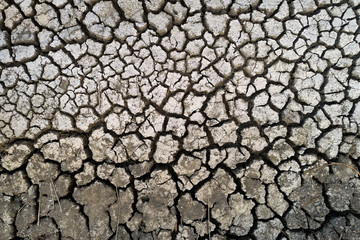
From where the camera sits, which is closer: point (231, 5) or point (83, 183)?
point (83, 183)

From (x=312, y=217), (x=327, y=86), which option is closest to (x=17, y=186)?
(x=312, y=217)

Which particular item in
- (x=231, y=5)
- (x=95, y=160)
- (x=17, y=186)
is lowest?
(x=17, y=186)

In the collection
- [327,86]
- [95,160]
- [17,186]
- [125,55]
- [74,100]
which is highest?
[327,86]

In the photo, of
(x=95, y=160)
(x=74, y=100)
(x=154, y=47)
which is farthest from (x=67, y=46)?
(x=95, y=160)

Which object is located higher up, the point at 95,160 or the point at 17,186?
the point at 95,160

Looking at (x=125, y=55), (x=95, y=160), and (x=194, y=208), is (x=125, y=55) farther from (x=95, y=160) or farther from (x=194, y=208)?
(x=194, y=208)

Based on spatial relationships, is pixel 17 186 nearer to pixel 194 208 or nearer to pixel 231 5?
pixel 194 208
